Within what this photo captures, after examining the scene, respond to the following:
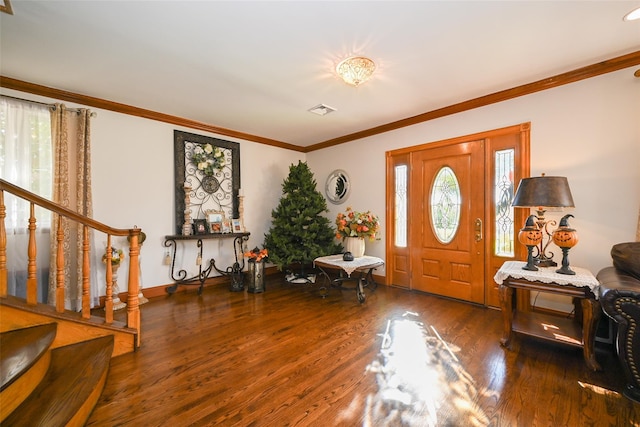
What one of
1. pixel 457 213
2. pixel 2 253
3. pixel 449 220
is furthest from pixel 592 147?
pixel 2 253

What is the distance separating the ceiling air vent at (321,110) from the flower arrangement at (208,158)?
1.73 meters

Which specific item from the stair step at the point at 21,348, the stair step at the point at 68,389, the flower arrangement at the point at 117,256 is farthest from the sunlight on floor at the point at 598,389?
the flower arrangement at the point at 117,256

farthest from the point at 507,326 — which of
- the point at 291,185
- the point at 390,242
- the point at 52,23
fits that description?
the point at 52,23

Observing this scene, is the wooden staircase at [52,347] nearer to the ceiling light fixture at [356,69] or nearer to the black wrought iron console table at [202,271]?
the black wrought iron console table at [202,271]

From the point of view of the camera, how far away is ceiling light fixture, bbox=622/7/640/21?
190 centimetres

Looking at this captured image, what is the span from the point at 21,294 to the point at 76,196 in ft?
3.70

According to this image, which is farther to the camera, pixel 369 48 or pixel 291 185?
pixel 291 185

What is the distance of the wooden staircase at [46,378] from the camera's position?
1.34 meters

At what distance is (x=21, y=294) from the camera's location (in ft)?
9.12

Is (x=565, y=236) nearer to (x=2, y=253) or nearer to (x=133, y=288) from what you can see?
(x=133, y=288)

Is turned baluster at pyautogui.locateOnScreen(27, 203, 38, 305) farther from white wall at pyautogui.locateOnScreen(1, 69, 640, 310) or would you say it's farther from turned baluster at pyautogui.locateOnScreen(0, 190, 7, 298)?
white wall at pyautogui.locateOnScreen(1, 69, 640, 310)

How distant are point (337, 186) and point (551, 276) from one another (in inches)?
138

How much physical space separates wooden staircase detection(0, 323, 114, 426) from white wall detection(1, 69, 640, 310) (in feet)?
6.19

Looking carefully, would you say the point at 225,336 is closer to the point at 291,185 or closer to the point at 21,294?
the point at 21,294
